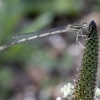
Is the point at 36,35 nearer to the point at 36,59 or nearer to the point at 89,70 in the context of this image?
the point at 89,70

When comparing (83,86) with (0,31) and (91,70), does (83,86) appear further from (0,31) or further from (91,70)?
(0,31)

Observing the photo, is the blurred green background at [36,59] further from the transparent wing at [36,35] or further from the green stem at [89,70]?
the green stem at [89,70]

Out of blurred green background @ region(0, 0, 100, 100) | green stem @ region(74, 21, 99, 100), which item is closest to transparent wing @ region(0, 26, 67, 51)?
green stem @ region(74, 21, 99, 100)

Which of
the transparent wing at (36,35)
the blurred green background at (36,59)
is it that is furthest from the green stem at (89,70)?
the blurred green background at (36,59)

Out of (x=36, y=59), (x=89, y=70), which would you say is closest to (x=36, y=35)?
(x=89, y=70)

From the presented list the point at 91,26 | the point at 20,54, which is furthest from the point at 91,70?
the point at 20,54

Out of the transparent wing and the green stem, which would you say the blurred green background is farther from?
the green stem

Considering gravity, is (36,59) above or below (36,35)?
above
